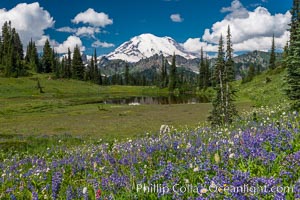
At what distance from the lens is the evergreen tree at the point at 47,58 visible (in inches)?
6275

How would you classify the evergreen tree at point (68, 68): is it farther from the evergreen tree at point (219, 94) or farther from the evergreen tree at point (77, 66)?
the evergreen tree at point (219, 94)

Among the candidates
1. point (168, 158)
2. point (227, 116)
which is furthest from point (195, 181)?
point (227, 116)

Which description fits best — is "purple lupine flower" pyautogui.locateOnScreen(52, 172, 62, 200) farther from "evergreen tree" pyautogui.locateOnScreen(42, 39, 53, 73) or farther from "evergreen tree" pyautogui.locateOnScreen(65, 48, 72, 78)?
"evergreen tree" pyautogui.locateOnScreen(42, 39, 53, 73)

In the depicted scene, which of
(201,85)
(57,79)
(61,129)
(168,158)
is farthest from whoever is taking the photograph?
(201,85)

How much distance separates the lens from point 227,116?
2000 cm

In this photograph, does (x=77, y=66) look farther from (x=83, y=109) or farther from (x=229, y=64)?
(x=229, y=64)

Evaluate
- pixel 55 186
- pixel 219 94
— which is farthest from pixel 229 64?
pixel 55 186

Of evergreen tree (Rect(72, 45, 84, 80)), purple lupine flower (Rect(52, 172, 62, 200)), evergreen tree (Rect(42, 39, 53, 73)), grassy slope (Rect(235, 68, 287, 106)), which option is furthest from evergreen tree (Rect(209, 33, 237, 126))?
evergreen tree (Rect(42, 39, 53, 73))

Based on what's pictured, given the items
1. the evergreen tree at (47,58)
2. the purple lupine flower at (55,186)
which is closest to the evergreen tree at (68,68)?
the evergreen tree at (47,58)

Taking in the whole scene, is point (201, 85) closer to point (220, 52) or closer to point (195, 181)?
point (220, 52)

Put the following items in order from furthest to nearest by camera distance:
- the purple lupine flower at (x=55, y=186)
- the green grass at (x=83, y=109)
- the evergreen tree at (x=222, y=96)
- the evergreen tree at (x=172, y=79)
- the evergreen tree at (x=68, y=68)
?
the evergreen tree at (x=172, y=79) → the evergreen tree at (x=68, y=68) → the green grass at (x=83, y=109) → the evergreen tree at (x=222, y=96) → the purple lupine flower at (x=55, y=186)

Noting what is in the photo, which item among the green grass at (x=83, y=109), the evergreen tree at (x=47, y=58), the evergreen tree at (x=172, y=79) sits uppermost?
the evergreen tree at (x=47, y=58)

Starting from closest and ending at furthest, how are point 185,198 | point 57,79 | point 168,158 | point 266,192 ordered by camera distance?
point 266,192 < point 185,198 < point 168,158 < point 57,79

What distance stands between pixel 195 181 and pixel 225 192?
119 cm
